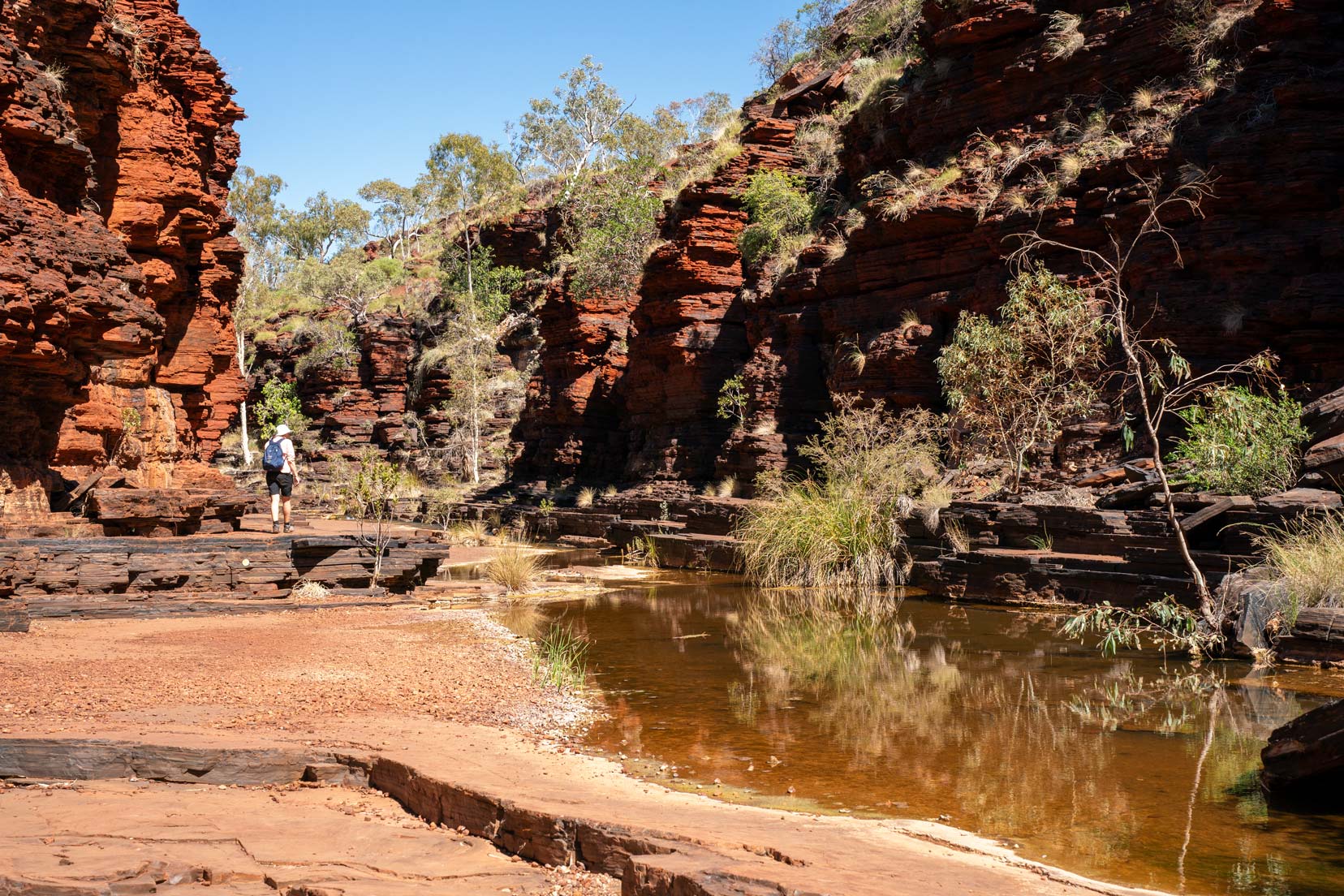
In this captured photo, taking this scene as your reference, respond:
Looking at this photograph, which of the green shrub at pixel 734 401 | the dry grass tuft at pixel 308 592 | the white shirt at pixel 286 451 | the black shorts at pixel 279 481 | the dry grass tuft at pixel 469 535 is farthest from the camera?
the green shrub at pixel 734 401

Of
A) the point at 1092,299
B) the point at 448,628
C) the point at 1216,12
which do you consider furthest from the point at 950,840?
the point at 1216,12

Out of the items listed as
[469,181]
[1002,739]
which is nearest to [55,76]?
[1002,739]

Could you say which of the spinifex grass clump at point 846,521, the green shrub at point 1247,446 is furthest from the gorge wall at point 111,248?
the green shrub at point 1247,446

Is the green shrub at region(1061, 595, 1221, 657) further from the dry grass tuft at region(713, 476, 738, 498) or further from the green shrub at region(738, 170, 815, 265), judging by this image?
the green shrub at region(738, 170, 815, 265)

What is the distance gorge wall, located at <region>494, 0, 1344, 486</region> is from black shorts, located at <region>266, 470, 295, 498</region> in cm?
1166

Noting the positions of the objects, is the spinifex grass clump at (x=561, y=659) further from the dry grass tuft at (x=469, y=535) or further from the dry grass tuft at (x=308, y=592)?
the dry grass tuft at (x=469, y=535)

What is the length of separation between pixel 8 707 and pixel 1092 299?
16.5 m

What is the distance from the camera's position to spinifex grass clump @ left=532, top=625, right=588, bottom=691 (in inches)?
328

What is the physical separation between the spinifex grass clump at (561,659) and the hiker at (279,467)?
7335 millimetres

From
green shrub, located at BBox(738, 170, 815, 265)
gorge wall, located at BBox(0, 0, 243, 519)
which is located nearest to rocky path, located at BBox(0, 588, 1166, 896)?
gorge wall, located at BBox(0, 0, 243, 519)

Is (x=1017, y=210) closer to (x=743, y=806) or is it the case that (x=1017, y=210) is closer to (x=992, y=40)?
(x=992, y=40)

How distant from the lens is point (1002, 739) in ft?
21.4

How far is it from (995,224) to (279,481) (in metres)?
15.1

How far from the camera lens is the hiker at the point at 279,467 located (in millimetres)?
16328
